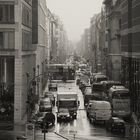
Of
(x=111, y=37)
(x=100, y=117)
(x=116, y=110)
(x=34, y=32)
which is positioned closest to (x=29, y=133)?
(x=100, y=117)

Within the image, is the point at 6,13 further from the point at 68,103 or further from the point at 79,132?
the point at 79,132

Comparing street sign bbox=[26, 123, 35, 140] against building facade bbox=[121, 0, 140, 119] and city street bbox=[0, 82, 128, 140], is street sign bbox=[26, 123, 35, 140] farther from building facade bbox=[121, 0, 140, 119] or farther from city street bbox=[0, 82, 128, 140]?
building facade bbox=[121, 0, 140, 119]

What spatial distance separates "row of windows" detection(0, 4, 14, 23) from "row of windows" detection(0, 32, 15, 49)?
1720 millimetres

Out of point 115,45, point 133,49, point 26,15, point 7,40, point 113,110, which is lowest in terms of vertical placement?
point 113,110

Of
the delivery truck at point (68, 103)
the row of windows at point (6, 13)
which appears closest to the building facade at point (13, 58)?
the row of windows at point (6, 13)

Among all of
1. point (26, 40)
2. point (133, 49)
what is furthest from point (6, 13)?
point (133, 49)

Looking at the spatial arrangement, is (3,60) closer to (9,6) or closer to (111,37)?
(9,6)

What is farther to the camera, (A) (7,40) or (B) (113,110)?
(B) (113,110)

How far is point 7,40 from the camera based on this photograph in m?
71.4

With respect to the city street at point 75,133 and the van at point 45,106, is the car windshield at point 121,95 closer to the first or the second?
the city street at point 75,133

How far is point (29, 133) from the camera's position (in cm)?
6100

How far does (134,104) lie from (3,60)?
68.4 feet

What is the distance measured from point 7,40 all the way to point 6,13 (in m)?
3.59

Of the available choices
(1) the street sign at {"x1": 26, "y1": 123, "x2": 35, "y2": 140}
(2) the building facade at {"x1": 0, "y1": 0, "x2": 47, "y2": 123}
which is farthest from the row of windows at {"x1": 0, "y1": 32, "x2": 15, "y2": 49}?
(1) the street sign at {"x1": 26, "y1": 123, "x2": 35, "y2": 140}
